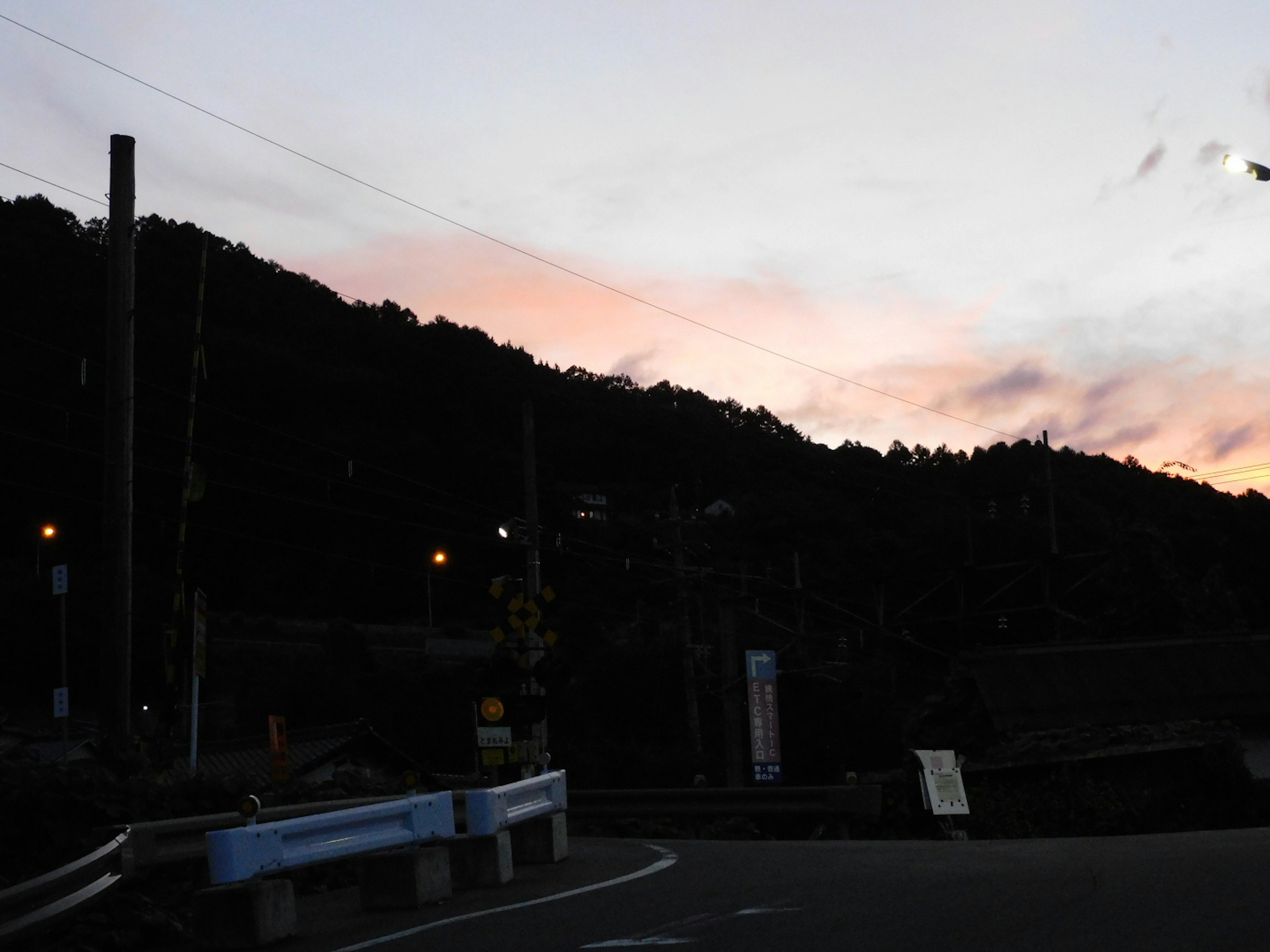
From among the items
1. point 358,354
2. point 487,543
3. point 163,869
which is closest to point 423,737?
point 487,543

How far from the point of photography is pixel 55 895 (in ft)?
24.1

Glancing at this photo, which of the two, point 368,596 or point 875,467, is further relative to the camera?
point 875,467

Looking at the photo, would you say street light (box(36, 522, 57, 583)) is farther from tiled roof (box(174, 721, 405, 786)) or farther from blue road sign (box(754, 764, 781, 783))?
blue road sign (box(754, 764, 781, 783))

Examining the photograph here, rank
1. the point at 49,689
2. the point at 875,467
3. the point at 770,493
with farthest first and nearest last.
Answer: the point at 875,467, the point at 770,493, the point at 49,689

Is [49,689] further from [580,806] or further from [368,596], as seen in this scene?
[580,806]

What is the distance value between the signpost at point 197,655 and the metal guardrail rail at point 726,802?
5.14 metres

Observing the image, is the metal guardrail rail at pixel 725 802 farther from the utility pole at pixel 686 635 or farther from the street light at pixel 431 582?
the street light at pixel 431 582

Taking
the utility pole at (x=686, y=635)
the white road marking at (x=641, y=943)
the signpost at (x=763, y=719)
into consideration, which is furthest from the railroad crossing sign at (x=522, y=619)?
the utility pole at (x=686, y=635)

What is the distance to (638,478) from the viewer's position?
76.3 m

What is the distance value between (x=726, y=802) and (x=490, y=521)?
1830 inches

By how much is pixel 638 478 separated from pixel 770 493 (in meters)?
9.50

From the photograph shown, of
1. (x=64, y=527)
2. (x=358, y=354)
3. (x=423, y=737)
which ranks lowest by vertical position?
(x=423, y=737)

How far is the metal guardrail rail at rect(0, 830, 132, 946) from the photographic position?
22.5ft

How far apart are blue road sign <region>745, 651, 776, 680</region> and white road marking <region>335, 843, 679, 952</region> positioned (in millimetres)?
21545
